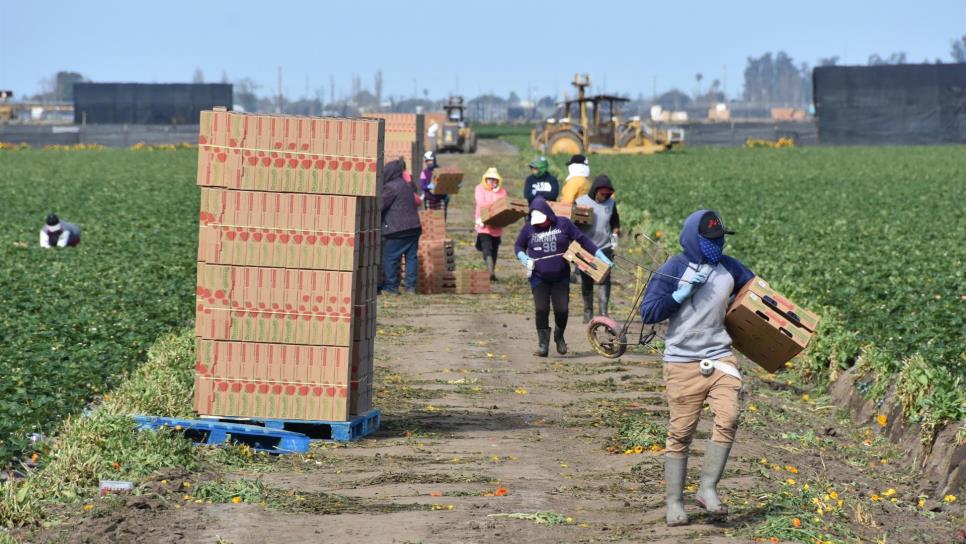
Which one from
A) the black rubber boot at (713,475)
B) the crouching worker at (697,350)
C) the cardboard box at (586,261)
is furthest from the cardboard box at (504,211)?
the black rubber boot at (713,475)

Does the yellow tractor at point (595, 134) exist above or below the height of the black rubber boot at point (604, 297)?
above

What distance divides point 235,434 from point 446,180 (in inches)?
551

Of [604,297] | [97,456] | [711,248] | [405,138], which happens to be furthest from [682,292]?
[405,138]

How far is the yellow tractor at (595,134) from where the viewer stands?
6694 centimetres

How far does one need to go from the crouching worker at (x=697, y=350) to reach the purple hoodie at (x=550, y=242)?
661cm

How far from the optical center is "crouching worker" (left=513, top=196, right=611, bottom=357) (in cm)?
1571

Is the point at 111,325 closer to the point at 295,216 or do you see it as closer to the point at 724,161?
the point at 295,216

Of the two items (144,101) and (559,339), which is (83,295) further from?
(144,101)

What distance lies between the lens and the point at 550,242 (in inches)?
619

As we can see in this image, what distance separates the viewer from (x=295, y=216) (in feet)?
37.2

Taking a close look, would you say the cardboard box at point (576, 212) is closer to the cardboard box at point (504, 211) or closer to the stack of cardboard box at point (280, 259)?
the cardboard box at point (504, 211)

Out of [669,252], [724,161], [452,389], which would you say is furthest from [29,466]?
[724,161]

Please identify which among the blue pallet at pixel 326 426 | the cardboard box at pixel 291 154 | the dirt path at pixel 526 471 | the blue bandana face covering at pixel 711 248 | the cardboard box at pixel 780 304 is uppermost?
the cardboard box at pixel 291 154

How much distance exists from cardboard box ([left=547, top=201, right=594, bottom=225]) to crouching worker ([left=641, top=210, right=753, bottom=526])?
836 centimetres
